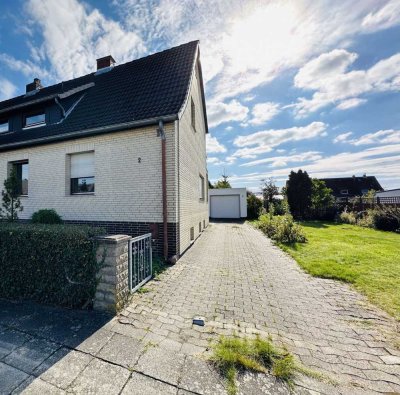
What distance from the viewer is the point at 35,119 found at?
901 centimetres

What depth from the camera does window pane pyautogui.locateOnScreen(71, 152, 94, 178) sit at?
7227 millimetres

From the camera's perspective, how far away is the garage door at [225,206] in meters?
21.5

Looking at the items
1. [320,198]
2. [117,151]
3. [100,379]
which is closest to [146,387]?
[100,379]

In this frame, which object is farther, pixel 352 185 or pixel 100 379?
pixel 352 185

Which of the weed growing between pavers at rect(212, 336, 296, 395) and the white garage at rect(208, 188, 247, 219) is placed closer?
the weed growing between pavers at rect(212, 336, 296, 395)

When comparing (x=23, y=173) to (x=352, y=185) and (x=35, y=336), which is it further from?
(x=352, y=185)

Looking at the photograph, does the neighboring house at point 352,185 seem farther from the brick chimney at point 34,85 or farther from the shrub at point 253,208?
the brick chimney at point 34,85

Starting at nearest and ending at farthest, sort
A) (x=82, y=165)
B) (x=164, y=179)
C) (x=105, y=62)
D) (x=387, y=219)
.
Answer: (x=164, y=179) < (x=82, y=165) < (x=105, y=62) < (x=387, y=219)

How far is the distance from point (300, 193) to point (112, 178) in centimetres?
1700

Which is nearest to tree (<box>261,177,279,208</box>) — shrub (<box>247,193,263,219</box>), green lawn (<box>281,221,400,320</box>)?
shrub (<box>247,193,263,219</box>)

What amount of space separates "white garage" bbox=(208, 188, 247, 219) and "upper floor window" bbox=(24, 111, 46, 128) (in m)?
15.1

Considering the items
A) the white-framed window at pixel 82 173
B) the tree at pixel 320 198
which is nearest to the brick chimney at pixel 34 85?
the white-framed window at pixel 82 173

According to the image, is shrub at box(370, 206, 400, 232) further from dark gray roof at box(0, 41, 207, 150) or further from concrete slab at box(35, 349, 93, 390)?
concrete slab at box(35, 349, 93, 390)

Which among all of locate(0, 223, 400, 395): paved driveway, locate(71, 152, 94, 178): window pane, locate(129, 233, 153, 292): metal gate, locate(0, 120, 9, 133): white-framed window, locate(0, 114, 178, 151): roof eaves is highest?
locate(0, 120, 9, 133): white-framed window
